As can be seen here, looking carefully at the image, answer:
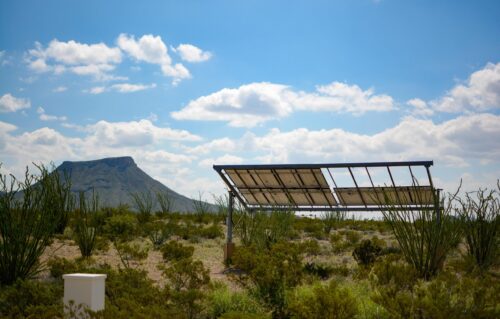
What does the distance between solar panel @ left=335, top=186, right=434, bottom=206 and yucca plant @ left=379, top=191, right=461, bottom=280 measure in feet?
1.18

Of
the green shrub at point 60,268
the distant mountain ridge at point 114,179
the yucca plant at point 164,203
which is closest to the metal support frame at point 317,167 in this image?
the green shrub at point 60,268

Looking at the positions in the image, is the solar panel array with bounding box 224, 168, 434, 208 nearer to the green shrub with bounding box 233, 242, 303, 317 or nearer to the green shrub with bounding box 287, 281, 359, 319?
the green shrub with bounding box 233, 242, 303, 317

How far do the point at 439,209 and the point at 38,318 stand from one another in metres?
8.27

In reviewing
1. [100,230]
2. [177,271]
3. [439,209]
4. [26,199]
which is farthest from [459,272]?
[100,230]

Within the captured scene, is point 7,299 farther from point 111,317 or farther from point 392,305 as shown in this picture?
point 392,305

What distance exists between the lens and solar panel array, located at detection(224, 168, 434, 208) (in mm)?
13045

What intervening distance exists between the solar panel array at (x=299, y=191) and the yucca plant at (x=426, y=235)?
3.71ft

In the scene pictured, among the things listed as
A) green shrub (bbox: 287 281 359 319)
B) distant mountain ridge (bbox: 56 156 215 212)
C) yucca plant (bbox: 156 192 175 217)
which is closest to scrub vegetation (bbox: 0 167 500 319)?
green shrub (bbox: 287 281 359 319)

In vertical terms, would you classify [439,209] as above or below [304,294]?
above

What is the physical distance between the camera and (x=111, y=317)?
650 centimetres

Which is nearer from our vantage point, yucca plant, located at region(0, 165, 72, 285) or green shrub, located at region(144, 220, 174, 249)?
yucca plant, located at region(0, 165, 72, 285)

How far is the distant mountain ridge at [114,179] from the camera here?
13050 centimetres

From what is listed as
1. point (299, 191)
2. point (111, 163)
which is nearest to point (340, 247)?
point (299, 191)

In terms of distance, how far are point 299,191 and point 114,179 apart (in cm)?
12931
